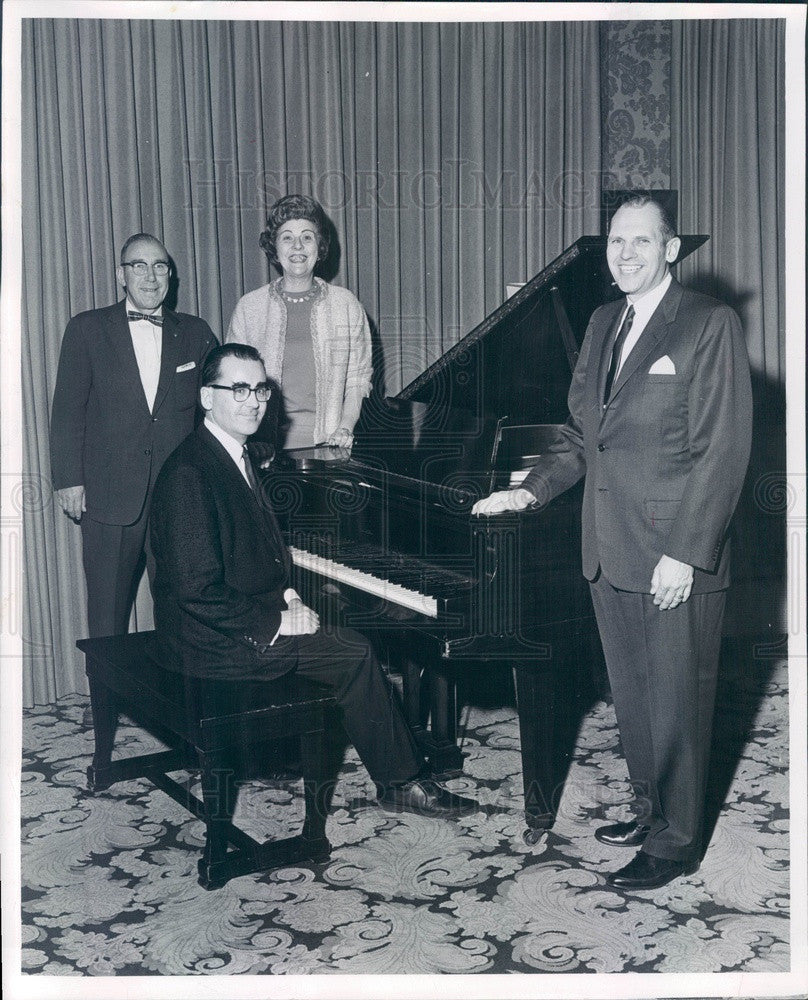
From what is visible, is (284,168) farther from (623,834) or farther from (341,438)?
(623,834)

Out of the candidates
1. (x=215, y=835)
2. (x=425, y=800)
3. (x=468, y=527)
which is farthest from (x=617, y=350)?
(x=215, y=835)

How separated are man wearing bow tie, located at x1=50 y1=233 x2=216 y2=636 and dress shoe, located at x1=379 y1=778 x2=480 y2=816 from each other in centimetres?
134

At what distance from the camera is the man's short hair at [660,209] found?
2.63 meters

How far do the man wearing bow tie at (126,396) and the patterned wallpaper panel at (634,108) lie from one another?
1924 mm

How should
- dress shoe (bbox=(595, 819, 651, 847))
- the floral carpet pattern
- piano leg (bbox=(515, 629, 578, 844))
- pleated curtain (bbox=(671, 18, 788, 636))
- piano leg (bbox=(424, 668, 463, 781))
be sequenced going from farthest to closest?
pleated curtain (bbox=(671, 18, 788, 636))
piano leg (bbox=(424, 668, 463, 781))
dress shoe (bbox=(595, 819, 651, 847))
piano leg (bbox=(515, 629, 578, 844))
the floral carpet pattern

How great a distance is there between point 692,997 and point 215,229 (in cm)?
310

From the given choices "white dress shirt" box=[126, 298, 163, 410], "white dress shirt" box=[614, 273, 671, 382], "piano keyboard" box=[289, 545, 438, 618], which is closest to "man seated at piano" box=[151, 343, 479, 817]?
"piano keyboard" box=[289, 545, 438, 618]

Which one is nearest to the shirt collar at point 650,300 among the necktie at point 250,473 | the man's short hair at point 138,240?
the necktie at point 250,473

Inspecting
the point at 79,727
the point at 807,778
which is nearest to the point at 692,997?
the point at 807,778

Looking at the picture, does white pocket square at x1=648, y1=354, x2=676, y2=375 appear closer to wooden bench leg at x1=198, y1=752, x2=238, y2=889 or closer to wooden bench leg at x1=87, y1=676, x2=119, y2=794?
wooden bench leg at x1=198, y1=752, x2=238, y2=889

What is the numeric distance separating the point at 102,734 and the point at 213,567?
3.03 feet

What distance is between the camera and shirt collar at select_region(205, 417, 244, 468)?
2.86 metres

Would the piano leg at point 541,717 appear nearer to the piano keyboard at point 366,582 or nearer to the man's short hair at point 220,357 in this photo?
the piano keyboard at point 366,582

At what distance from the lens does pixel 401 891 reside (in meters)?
2.77
